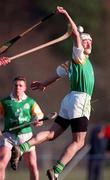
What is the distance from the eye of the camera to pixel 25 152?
55.5 feet

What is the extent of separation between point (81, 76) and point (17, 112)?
160 centimetres

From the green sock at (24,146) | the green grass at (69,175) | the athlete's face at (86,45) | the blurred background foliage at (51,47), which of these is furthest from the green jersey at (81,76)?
the blurred background foliage at (51,47)

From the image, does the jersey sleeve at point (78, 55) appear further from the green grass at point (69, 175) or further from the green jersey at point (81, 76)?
the green grass at point (69, 175)

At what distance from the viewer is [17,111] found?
16922 mm

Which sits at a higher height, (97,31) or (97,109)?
(97,31)

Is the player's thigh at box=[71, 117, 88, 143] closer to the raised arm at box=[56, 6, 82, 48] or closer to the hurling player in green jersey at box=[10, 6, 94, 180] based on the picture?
the hurling player in green jersey at box=[10, 6, 94, 180]

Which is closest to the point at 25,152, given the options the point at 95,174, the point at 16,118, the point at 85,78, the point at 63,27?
the point at 16,118

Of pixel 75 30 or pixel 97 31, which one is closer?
pixel 75 30

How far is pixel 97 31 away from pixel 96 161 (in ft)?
66.8

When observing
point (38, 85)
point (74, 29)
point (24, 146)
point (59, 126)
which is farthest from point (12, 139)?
point (74, 29)

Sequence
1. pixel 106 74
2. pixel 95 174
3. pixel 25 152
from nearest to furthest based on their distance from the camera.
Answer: pixel 25 152, pixel 95 174, pixel 106 74

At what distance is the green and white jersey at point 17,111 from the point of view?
16938mm

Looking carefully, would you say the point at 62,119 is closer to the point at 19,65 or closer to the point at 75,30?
the point at 75,30

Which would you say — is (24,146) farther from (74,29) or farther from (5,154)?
(74,29)
